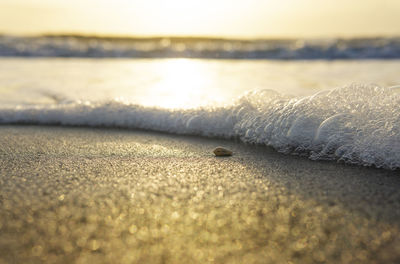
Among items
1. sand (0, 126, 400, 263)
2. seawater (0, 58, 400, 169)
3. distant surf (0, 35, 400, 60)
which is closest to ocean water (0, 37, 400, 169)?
seawater (0, 58, 400, 169)

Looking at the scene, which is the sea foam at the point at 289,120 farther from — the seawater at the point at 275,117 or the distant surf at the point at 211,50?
the distant surf at the point at 211,50

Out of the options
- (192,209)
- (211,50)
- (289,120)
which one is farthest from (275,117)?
(211,50)

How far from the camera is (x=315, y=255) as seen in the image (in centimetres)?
79

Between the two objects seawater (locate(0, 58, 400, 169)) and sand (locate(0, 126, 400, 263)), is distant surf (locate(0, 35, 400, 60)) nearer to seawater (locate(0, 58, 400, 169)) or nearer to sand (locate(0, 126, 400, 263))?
seawater (locate(0, 58, 400, 169))

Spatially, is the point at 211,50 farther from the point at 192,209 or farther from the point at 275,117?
the point at 192,209

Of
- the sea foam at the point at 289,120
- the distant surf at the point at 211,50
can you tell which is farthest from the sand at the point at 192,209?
the distant surf at the point at 211,50

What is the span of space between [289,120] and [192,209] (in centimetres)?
86

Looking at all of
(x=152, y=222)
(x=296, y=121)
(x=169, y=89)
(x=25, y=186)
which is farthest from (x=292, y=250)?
(x=169, y=89)

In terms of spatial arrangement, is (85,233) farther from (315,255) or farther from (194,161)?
(194,161)

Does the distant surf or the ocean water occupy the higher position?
the distant surf

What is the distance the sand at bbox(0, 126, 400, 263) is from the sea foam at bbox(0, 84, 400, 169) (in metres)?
0.10

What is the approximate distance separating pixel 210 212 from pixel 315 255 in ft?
0.93

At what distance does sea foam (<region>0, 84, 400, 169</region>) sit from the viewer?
1.44 meters

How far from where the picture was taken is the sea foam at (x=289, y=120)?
1441mm
